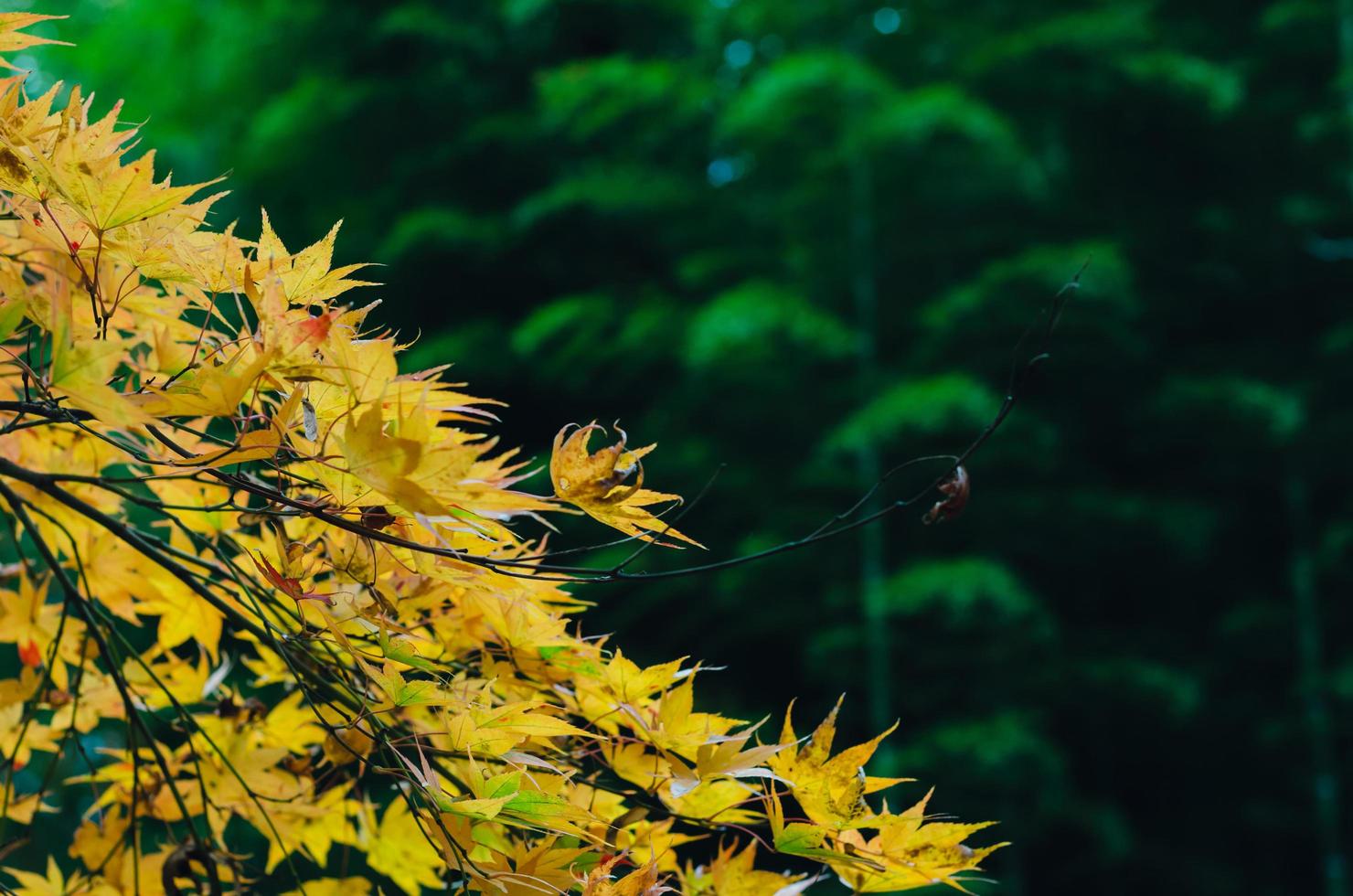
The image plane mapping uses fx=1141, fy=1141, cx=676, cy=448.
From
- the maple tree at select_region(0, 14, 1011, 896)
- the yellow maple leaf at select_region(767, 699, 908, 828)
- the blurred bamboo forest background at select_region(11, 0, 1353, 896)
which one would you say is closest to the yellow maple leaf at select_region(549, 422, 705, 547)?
the maple tree at select_region(0, 14, 1011, 896)

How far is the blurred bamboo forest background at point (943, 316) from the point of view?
141 inches

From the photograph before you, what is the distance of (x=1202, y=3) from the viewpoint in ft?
13.2

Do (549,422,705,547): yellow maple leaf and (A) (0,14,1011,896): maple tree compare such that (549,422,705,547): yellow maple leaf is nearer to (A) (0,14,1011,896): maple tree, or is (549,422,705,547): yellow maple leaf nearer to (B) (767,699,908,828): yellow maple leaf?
(A) (0,14,1011,896): maple tree

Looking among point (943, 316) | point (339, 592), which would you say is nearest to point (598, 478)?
point (339, 592)

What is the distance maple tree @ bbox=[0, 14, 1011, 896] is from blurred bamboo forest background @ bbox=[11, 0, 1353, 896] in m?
2.72

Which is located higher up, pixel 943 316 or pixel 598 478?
pixel 943 316

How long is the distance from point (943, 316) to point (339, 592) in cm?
320

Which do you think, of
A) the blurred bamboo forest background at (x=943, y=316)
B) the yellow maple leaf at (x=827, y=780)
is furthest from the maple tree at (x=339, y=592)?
the blurred bamboo forest background at (x=943, y=316)

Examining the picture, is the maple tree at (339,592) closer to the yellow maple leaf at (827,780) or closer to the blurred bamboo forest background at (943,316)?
the yellow maple leaf at (827,780)

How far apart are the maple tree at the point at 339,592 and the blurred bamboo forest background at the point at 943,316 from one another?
272 centimetres

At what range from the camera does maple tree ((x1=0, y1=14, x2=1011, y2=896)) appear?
0.40 meters

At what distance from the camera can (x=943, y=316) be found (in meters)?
3.48

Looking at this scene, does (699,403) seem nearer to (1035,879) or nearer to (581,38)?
(581,38)

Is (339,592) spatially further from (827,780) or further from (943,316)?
(943,316)
